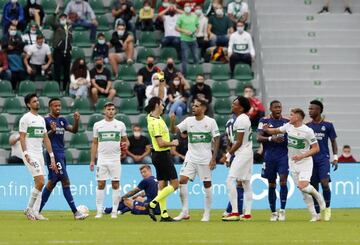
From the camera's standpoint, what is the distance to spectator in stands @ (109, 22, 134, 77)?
118 ft

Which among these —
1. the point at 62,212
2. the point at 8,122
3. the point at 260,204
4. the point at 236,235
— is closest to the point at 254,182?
the point at 260,204

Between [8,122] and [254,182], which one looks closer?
[254,182]

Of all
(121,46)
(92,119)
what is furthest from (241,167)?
(121,46)

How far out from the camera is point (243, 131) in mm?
23891

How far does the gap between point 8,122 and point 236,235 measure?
16.1 meters

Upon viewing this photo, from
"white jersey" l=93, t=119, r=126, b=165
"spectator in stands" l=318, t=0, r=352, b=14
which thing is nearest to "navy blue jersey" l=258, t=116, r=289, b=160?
"white jersey" l=93, t=119, r=126, b=165

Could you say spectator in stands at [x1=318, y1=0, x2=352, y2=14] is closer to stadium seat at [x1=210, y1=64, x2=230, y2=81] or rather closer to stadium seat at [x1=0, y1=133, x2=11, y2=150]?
stadium seat at [x1=210, y1=64, x2=230, y2=81]

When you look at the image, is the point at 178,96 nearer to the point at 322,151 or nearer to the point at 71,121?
the point at 71,121

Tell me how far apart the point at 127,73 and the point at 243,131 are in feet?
40.4

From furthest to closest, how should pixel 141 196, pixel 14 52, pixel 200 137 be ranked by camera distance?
1. pixel 14 52
2. pixel 141 196
3. pixel 200 137

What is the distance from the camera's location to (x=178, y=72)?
3466 cm

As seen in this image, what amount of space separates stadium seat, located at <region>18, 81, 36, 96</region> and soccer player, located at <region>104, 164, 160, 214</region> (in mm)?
7928

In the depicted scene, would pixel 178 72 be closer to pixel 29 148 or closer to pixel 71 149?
pixel 71 149

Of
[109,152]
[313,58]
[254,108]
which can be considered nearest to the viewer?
[109,152]
